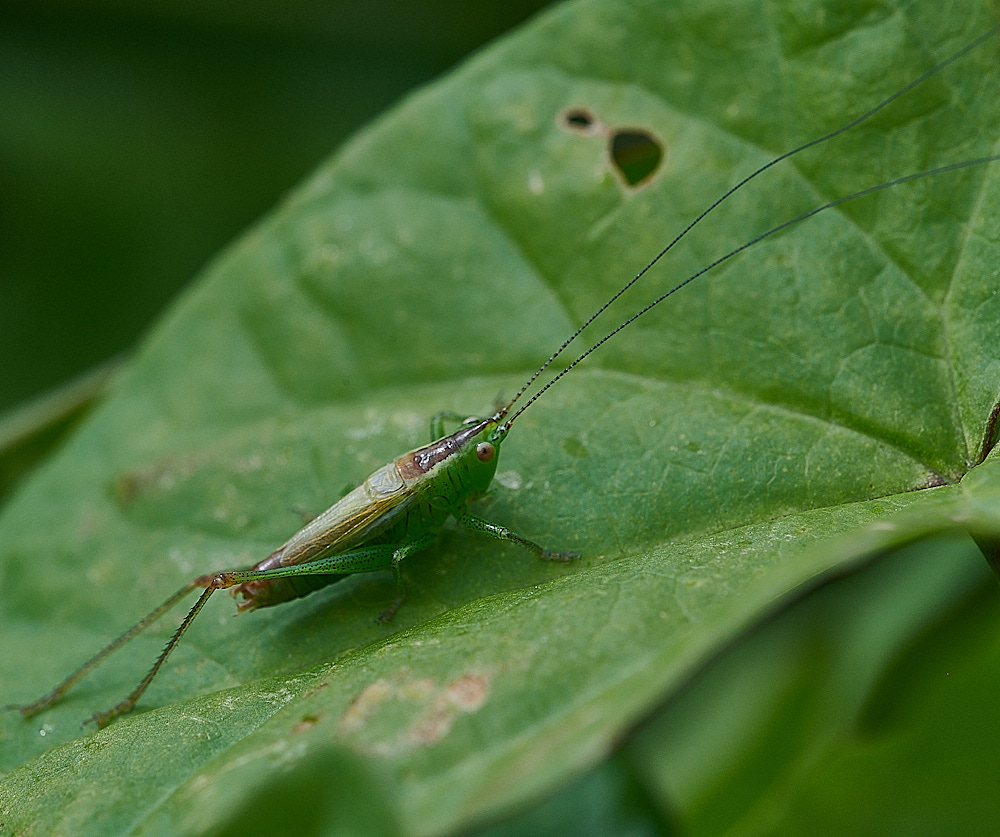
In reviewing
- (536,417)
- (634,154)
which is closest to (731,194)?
(634,154)

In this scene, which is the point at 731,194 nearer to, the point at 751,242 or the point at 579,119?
Answer: the point at 751,242

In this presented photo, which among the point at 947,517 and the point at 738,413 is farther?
the point at 738,413

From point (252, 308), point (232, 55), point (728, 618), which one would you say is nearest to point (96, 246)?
point (232, 55)

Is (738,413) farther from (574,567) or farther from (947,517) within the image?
(947,517)

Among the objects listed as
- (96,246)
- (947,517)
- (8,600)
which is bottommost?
(947,517)

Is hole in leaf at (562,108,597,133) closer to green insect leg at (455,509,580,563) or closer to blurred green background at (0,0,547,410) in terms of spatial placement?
green insect leg at (455,509,580,563)

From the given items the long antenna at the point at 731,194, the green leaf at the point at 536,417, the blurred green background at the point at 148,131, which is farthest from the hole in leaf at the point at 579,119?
the blurred green background at the point at 148,131

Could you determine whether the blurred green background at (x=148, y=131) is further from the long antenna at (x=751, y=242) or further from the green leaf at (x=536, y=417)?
the long antenna at (x=751, y=242)
